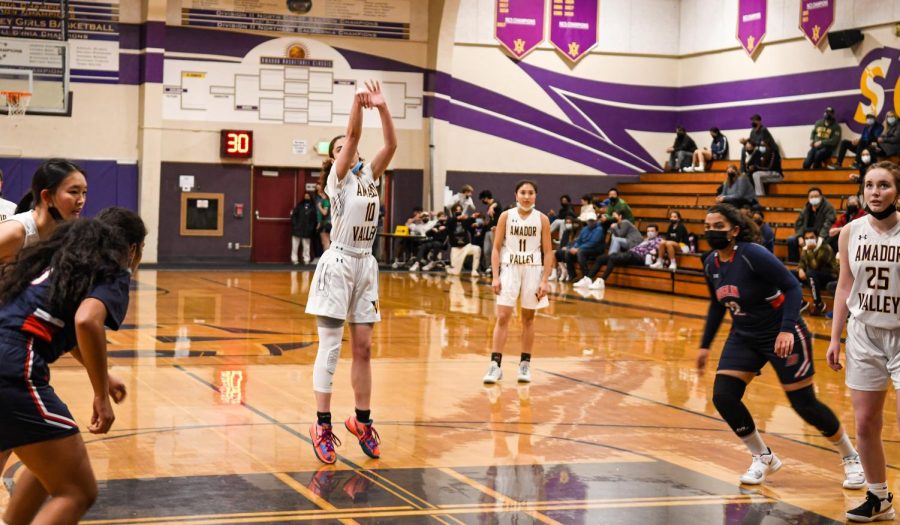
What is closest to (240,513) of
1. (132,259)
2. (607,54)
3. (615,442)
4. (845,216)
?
(132,259)

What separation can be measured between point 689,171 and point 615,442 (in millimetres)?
20421

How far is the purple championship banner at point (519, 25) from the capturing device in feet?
92.0

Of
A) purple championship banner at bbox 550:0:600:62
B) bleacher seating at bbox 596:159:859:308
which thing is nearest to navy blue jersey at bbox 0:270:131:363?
bleacher seating at bbox 596:159:859:308

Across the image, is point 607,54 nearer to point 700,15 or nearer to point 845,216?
point 700,15

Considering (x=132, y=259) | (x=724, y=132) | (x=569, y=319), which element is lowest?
(x=569, y=319)

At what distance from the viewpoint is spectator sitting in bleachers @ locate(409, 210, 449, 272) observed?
25.2 meters

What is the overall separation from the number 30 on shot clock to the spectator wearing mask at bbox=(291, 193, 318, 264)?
175cm

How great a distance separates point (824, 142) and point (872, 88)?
5.45 ft

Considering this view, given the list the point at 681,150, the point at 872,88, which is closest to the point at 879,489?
the point at 872,88

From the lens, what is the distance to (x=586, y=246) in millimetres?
22594

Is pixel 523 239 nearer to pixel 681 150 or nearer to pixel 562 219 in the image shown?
pixel 562 219

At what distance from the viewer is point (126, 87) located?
83.4ft

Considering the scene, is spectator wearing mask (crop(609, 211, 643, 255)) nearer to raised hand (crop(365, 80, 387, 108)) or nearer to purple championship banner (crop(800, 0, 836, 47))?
purple championship banner (crop(800, 0, 836, 47))

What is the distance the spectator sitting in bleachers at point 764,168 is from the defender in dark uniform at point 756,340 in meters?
18.0
